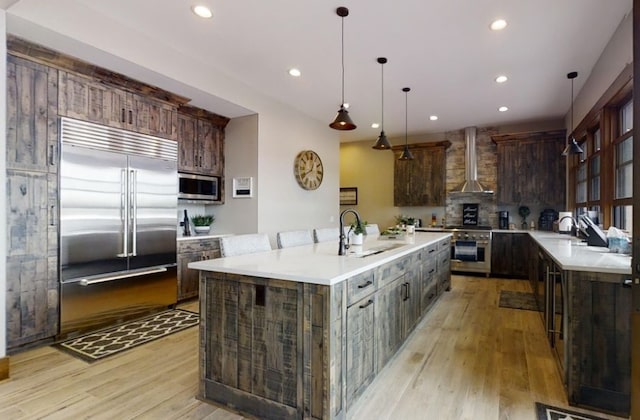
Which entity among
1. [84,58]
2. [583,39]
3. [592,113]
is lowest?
[592,113]

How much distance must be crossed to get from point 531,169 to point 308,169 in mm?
4183

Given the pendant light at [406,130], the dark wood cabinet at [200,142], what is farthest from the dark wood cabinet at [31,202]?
the pendant light at [406,130]

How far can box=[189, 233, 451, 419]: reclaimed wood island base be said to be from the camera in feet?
6.00

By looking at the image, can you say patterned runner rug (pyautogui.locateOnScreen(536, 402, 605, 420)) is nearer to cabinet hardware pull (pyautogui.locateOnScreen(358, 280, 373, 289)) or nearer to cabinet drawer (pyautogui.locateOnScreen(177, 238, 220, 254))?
cabinet hardware pull (pyautogui.locateOnScreen(358, 280, 373, 289))

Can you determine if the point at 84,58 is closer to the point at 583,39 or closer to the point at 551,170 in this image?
the point at 583,39

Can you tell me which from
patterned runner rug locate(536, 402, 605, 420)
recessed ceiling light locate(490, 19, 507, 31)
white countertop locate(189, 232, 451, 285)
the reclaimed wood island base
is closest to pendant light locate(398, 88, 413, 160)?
recessed ceiling light locate(490, 19, 507, 31)

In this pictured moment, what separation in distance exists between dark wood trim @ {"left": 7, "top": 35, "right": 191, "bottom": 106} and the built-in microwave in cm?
110

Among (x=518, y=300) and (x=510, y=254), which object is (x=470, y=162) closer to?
(x=510, y=254)

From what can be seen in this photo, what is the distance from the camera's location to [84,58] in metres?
3.25

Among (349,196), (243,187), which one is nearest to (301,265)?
(243,187)

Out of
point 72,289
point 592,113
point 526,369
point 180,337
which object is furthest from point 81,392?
point 592,113

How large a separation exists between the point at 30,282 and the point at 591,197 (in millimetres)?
6556

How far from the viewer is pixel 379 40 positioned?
3.43 meters

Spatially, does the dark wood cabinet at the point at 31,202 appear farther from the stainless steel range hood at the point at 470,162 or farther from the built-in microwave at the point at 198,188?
the stainless steel range hood at the point at 470,162
